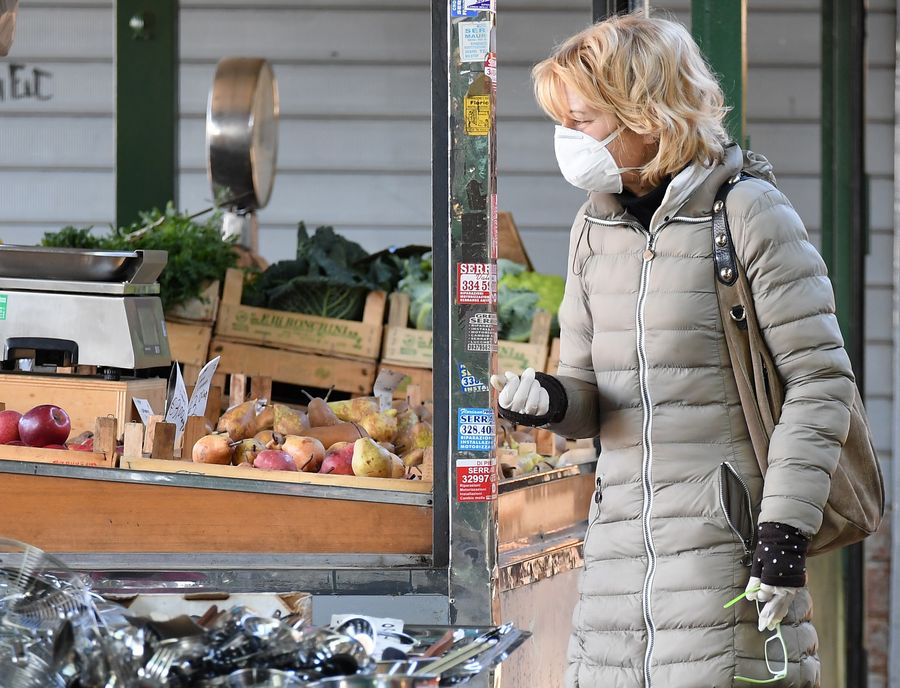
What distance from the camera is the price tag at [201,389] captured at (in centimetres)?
369

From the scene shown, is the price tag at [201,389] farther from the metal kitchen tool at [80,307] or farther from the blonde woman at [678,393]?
the blonde woman at [678,393]

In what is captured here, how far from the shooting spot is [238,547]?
335 centimetres

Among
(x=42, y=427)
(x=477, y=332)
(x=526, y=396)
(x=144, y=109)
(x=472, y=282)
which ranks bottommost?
(x=42, y=427)

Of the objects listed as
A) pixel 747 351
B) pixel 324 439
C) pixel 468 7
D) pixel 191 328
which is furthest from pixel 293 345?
pixel 747 351

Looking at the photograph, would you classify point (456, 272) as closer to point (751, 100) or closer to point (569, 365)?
point (569, 365)

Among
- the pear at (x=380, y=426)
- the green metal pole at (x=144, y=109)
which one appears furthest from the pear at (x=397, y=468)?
the green metal pole at (x=144, y=109)

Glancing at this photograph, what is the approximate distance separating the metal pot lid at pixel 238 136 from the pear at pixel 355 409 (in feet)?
7.22

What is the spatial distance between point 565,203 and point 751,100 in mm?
1646

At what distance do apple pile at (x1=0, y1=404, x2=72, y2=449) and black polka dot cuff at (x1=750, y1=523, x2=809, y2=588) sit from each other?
6.69 ft

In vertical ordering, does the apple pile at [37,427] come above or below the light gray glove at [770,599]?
above

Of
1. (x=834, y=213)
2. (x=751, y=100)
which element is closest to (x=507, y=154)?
(x=751, y=100)

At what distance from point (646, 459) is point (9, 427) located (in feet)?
6.39

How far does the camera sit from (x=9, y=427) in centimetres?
352

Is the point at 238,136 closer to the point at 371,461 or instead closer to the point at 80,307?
the point at 80,307
